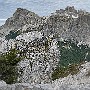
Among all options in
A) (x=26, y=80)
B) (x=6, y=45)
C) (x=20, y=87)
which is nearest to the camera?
(x=20, y=87)

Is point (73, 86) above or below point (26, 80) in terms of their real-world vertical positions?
above

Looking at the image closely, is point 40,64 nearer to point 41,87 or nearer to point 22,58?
point 22,58

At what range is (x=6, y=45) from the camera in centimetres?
5238

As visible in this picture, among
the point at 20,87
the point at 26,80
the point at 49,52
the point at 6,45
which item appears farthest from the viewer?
the point at 6,45

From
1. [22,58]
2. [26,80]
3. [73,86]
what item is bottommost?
→ [26,80]

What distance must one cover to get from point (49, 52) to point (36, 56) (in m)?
2.99

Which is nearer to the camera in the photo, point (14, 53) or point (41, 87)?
point (41, 87)

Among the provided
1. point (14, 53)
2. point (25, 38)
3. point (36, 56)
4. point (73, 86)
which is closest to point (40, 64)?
point (36, 56)

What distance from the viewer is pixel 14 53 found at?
46.4m

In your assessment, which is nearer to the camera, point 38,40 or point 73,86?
point 73,86

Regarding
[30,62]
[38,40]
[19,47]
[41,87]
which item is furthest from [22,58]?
[41,87]

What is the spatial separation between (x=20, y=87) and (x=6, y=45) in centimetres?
3143

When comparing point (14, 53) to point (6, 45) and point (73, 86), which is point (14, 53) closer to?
point (6, 45)

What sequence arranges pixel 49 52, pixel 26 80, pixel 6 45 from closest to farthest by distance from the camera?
pixel 26 80 < pixel 49 52 < pixel 6 45
